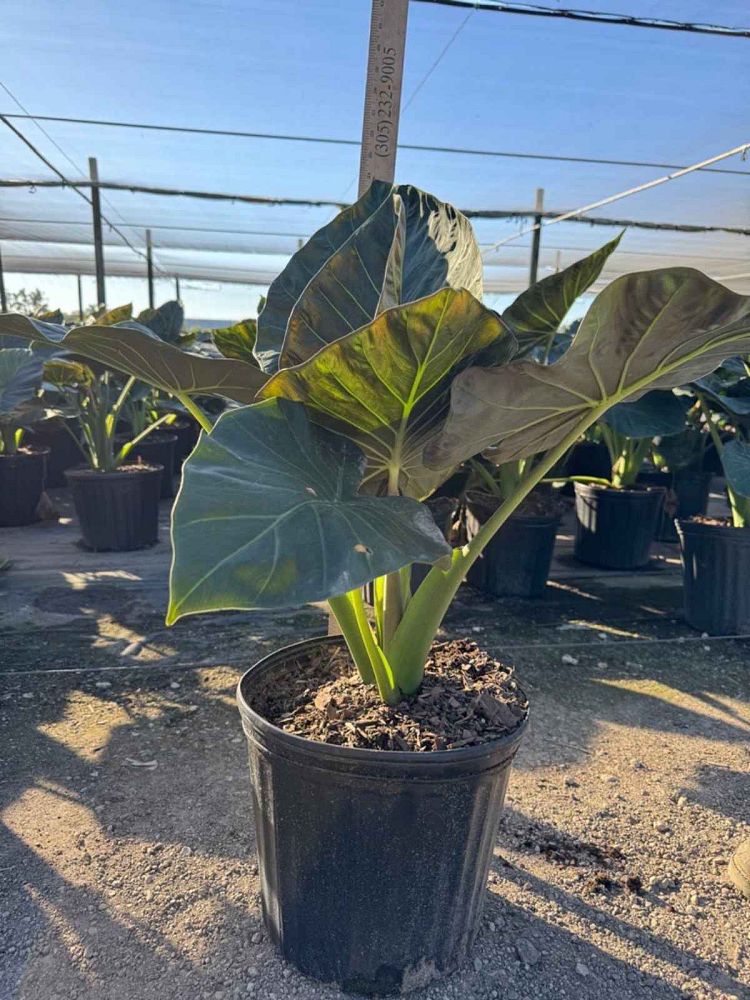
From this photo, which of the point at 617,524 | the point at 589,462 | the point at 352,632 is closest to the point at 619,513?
the point at 617,524

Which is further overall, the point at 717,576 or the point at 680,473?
the point at 680,473

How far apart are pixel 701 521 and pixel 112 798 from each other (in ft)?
7.73

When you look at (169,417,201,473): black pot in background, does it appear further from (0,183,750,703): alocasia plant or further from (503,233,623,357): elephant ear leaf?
(0,183,750,703): alocasia plant

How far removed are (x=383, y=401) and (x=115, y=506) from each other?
2893 mm

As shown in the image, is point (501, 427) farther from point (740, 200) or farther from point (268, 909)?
point (740, 200)

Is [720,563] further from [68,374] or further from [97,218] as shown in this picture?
[97,218]

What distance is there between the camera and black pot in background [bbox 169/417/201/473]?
5.46 m

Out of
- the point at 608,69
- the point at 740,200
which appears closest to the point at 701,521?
the point at 608,69

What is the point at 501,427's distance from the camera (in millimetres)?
939

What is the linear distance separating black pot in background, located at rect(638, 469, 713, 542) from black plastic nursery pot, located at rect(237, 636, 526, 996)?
353cm

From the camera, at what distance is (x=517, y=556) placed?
121 inches

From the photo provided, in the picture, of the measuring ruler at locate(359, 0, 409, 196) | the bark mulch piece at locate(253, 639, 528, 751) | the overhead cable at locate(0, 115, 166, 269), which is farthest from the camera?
the overhead cable at locate(0, 115, 166, 269)

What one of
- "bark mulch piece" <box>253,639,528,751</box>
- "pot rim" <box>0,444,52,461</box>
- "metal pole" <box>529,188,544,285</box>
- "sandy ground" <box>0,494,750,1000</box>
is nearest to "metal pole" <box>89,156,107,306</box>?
"pot rim" <box>0,444,52,461</box>

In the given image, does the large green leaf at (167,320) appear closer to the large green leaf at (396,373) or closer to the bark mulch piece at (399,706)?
the bark mulch piece at (399,706)
